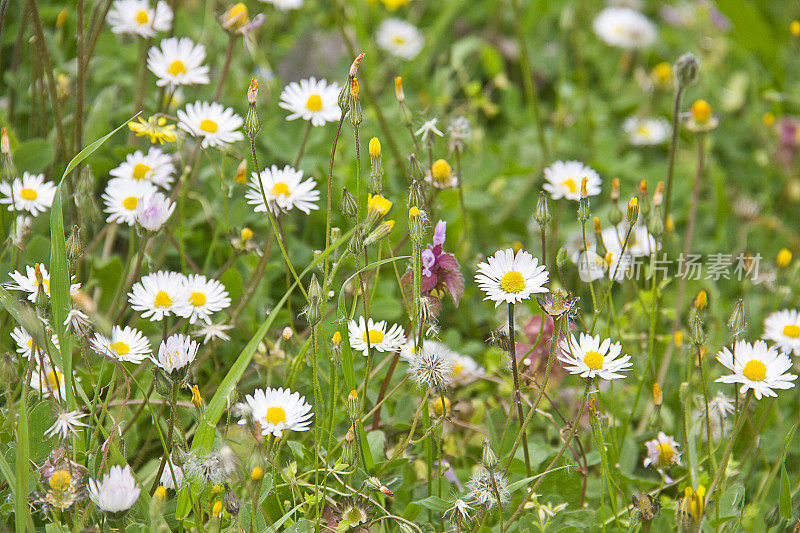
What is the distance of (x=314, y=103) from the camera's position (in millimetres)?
1387

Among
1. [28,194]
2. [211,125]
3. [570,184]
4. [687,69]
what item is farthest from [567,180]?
[28,194]

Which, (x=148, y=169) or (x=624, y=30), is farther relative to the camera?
(x=624, y=30)

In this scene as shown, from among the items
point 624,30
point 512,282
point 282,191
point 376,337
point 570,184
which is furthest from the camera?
point 624,30

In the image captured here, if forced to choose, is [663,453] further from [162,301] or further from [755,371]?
[162,301]

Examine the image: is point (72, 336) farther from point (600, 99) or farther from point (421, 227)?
point (600, 99)

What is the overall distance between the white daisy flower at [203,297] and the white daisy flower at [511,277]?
1.39 ft

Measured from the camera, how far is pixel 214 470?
37.5 inches

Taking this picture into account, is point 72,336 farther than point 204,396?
No

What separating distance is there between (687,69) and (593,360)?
0.69 metres

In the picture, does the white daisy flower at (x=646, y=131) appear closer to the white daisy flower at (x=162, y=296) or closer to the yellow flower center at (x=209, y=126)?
the yellow flower center at (x=209, y=126)

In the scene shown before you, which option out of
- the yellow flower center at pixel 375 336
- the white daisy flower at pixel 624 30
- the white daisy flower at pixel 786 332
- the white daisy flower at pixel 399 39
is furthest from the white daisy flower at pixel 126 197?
the white daisy flower at pixel 624 30

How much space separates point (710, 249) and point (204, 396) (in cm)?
134

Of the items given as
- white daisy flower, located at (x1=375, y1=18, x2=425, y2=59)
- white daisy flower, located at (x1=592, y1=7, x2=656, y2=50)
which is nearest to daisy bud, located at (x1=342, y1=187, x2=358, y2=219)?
white daisy flower, located at (x1=375, y1=18, x2=425, y2=59)

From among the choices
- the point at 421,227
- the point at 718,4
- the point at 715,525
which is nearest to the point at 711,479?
the point at 715,525
